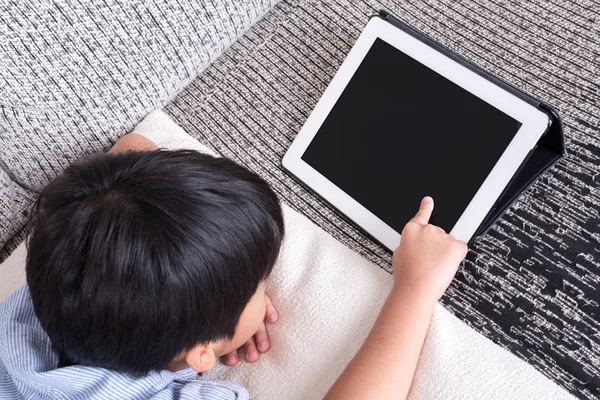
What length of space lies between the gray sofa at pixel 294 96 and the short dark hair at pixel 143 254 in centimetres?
24

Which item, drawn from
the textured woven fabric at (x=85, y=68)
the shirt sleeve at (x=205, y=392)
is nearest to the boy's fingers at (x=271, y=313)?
the shirt sleeve at (x=205, y=392)

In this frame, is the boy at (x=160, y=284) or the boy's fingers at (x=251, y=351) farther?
the boy's fingers at (x=251, y=351)

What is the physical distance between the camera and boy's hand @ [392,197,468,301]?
0.69 m

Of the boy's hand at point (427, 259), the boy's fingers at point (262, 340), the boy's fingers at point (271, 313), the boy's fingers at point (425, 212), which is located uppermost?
the boy's fingers at point (425, 212)

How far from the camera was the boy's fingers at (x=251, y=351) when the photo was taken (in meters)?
0.74

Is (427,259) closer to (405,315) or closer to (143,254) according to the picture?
(405,315)

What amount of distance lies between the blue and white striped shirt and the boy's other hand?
58mm

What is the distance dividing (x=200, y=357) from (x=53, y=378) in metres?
0.16

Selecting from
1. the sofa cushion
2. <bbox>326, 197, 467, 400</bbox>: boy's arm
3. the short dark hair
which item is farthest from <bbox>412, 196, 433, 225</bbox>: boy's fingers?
the sofa cushion

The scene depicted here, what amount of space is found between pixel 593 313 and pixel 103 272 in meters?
0.58

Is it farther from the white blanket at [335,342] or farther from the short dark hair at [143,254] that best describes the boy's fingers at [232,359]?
the short dark hair at [143,254]

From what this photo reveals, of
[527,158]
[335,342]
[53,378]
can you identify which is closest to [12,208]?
[53,378]

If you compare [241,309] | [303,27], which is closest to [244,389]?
[241,309]

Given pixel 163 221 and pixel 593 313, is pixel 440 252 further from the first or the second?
pixel 163 221
